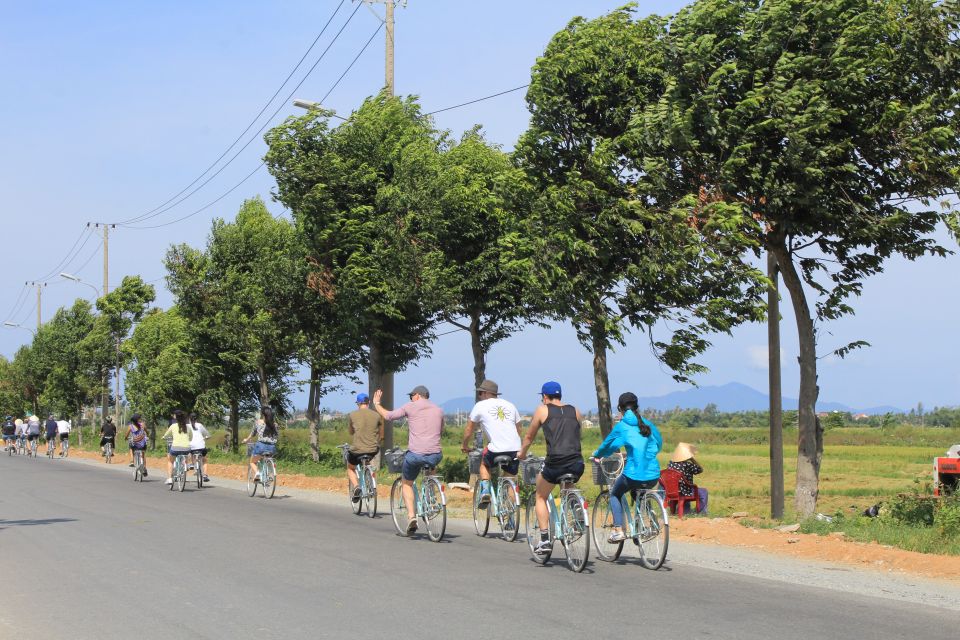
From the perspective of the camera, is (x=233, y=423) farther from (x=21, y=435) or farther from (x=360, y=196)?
(x=360, y=196)

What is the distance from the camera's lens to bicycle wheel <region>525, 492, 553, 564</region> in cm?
1175

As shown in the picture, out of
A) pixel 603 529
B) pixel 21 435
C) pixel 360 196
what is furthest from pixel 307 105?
pixel 21 435

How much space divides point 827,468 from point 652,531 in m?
39.0

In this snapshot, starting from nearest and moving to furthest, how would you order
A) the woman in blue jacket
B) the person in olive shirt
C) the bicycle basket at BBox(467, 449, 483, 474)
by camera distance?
the woman in blue jacket → the bicycle basket at BBox(467, 449, 483, 474) → the person in olive shirt

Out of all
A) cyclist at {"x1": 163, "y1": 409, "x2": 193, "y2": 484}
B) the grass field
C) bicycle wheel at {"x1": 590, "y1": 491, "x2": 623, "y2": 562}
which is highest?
cyclist at {"x1": 163, "y1": 409, "x2": 193, "y2": 484}

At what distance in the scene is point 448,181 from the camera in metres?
26.0

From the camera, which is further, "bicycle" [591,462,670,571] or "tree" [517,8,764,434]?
"tree" [517,8,764,434]

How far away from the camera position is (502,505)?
14.2 meters

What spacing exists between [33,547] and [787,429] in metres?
76.8

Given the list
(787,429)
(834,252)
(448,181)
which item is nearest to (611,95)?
(834,252)

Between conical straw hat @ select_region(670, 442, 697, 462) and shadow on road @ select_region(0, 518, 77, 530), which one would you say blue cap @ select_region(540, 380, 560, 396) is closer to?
conical straw hat @ select_region(670, 442, 697, 462)

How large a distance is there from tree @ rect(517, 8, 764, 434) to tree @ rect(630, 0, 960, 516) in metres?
1.20

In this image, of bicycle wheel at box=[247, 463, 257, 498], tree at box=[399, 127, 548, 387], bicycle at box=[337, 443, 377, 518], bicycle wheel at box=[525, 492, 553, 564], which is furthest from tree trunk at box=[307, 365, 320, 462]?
bicycle wheel at box=[525, 492, 553, 564]

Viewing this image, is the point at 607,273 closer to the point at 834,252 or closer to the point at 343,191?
the point at 834,252
